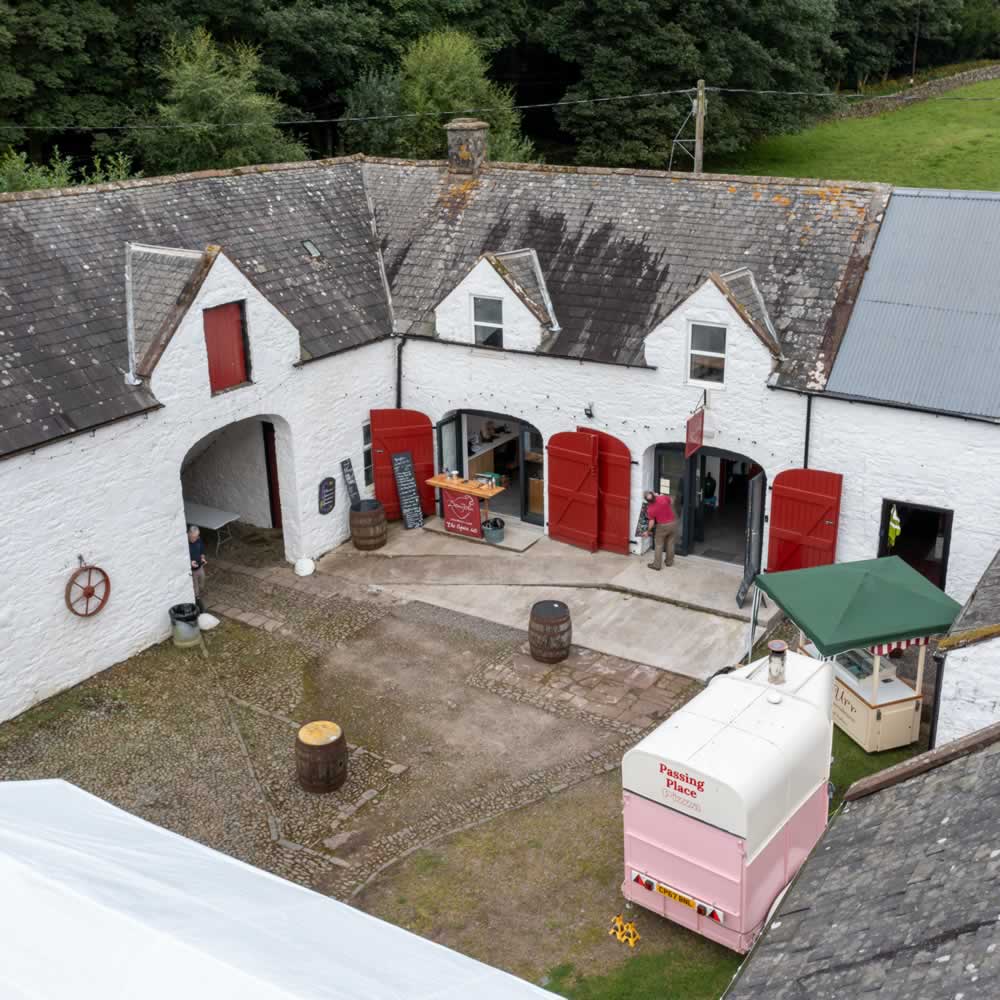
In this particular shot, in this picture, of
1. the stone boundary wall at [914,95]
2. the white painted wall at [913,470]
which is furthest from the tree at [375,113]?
the white painted wall at [913,470]

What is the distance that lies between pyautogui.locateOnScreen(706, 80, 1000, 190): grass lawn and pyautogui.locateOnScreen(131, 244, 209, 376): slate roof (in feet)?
121

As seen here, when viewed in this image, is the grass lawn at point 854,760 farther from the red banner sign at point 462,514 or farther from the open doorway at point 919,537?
the red banner sign at point 462,514

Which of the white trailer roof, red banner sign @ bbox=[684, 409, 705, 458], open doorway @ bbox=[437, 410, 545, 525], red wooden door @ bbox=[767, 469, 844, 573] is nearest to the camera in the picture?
the white trailer roof

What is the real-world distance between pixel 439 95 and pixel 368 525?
2949 cm

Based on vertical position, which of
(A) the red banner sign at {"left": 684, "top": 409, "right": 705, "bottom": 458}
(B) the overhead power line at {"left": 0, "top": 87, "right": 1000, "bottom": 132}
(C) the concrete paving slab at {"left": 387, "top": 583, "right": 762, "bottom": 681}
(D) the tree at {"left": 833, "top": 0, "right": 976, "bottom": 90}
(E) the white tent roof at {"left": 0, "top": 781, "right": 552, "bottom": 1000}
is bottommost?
(C) the concrete paving slab at {"left": 387, "top": 583, "right": 762, "bottom": 681}

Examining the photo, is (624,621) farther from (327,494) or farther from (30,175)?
(30,175)

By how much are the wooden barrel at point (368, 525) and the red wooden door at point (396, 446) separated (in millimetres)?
883

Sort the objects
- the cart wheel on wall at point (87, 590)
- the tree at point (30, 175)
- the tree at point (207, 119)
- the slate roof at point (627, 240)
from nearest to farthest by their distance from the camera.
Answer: the cart wheel on wall at point (87, 590)
the slate roof at point (627, 240)
the tree at point (30, 175)
the tree at point (207, 119)

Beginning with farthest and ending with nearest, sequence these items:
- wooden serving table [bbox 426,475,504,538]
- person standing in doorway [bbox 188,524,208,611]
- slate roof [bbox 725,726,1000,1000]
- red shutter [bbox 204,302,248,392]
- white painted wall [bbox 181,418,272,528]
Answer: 1. white painted wall [bbox 181,418,272,528]
2. wooden serving table [bbox 426,475,504,538]
3. person standing in doorway [bbox 188,524,208,611]
4. red shutter [bbox 204,302,248,392]
5. slate roof [bbox 725,726,1000,1000]

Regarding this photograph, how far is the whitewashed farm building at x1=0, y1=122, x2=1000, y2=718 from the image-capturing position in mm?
18438

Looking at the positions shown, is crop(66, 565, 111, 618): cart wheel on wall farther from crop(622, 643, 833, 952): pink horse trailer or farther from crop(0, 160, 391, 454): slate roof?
crop(622, 643, 833, 952): pink horse trailer

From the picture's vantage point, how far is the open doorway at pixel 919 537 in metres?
19.3

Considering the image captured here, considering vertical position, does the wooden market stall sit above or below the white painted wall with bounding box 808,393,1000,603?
below

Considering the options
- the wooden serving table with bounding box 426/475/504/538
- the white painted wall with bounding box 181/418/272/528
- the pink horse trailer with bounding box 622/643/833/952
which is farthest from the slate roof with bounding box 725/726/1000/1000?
the white painted wall with bounding box 181/418/272/528
